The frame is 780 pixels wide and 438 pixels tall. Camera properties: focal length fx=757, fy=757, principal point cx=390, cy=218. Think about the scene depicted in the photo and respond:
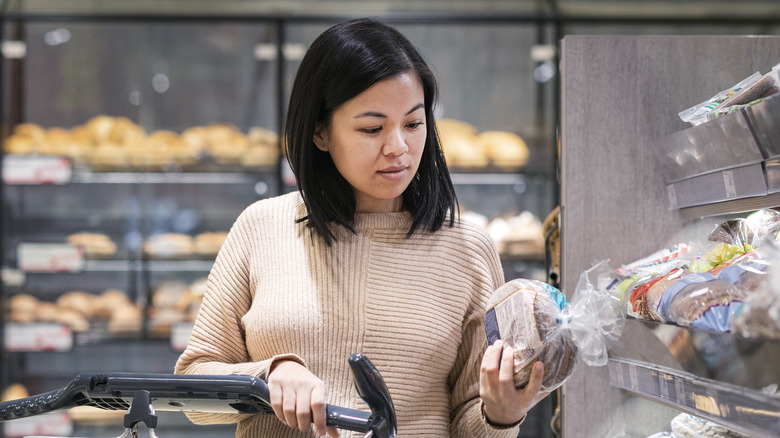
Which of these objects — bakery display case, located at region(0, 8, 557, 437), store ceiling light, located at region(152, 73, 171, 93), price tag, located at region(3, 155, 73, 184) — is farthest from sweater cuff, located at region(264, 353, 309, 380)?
store ceiling light, located at region(152, 73, 171, 93)

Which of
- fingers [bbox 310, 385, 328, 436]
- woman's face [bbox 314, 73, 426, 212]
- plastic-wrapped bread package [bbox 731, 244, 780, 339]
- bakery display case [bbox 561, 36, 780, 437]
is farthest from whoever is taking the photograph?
bakery display case [bbox 561, 36, 780, 437]

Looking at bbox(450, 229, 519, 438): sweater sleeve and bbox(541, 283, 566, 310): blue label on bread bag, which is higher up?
bbox(541, 283, 566, 310): blue label on bread bag

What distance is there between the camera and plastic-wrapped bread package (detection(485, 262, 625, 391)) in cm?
106

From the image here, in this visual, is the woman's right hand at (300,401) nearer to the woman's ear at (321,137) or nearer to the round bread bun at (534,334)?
the round bread bun at (534,334)

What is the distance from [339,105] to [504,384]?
0.52 m

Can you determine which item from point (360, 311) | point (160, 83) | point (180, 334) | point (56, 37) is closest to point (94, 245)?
point (180, 334)

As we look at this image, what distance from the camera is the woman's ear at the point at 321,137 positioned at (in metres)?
1.33

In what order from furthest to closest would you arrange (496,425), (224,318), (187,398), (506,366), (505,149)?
(505,149)
(224,318)
(496,425)
(506,366)
(187,398)

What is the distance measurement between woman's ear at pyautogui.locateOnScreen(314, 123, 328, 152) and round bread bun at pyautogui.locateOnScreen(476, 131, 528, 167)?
2.33 m

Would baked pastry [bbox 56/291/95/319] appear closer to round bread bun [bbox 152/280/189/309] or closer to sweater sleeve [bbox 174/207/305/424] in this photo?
round bread bun [bbox 152/280/189/309]

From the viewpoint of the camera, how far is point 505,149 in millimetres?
3582

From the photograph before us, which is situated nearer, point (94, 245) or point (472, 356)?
point (472, 356)

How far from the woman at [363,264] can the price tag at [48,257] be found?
2.46m

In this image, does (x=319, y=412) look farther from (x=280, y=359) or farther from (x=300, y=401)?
(x=280, y=359)
